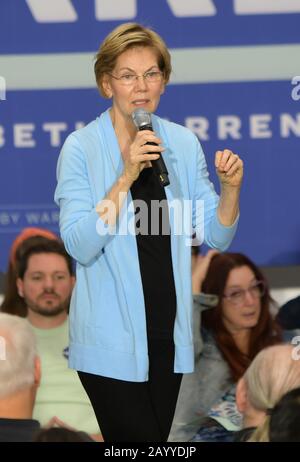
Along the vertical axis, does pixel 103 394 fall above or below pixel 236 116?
below

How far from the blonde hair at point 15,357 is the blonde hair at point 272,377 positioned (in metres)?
0.66

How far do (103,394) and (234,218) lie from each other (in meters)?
0.56

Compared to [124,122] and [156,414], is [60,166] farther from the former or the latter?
[156,414]

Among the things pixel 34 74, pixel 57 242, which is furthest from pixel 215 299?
pixel 34 74

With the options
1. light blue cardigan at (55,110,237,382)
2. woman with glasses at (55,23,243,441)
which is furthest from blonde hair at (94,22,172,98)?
light blue cardigan at (55,110,237,382)

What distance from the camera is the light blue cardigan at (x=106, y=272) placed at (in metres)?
2.63

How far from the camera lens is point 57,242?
177 inches

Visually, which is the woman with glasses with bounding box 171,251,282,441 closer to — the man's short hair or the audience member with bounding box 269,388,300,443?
the man's short hair

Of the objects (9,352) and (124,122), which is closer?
(124,122)

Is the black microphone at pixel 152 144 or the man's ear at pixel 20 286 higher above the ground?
the man's ear at pixel 20 286

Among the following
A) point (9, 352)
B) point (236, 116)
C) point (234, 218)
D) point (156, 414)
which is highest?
point (236, 116)

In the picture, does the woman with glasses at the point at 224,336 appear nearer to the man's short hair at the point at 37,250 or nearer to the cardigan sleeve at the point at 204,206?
the man's short hair at the point at 37,250

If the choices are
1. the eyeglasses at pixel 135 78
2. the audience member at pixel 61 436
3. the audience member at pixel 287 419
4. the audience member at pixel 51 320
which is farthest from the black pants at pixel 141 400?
the audience member at pixel 51 320

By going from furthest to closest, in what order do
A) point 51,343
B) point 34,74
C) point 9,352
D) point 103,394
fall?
point 34,74
point 51,343
point 9,352
point 103,394
